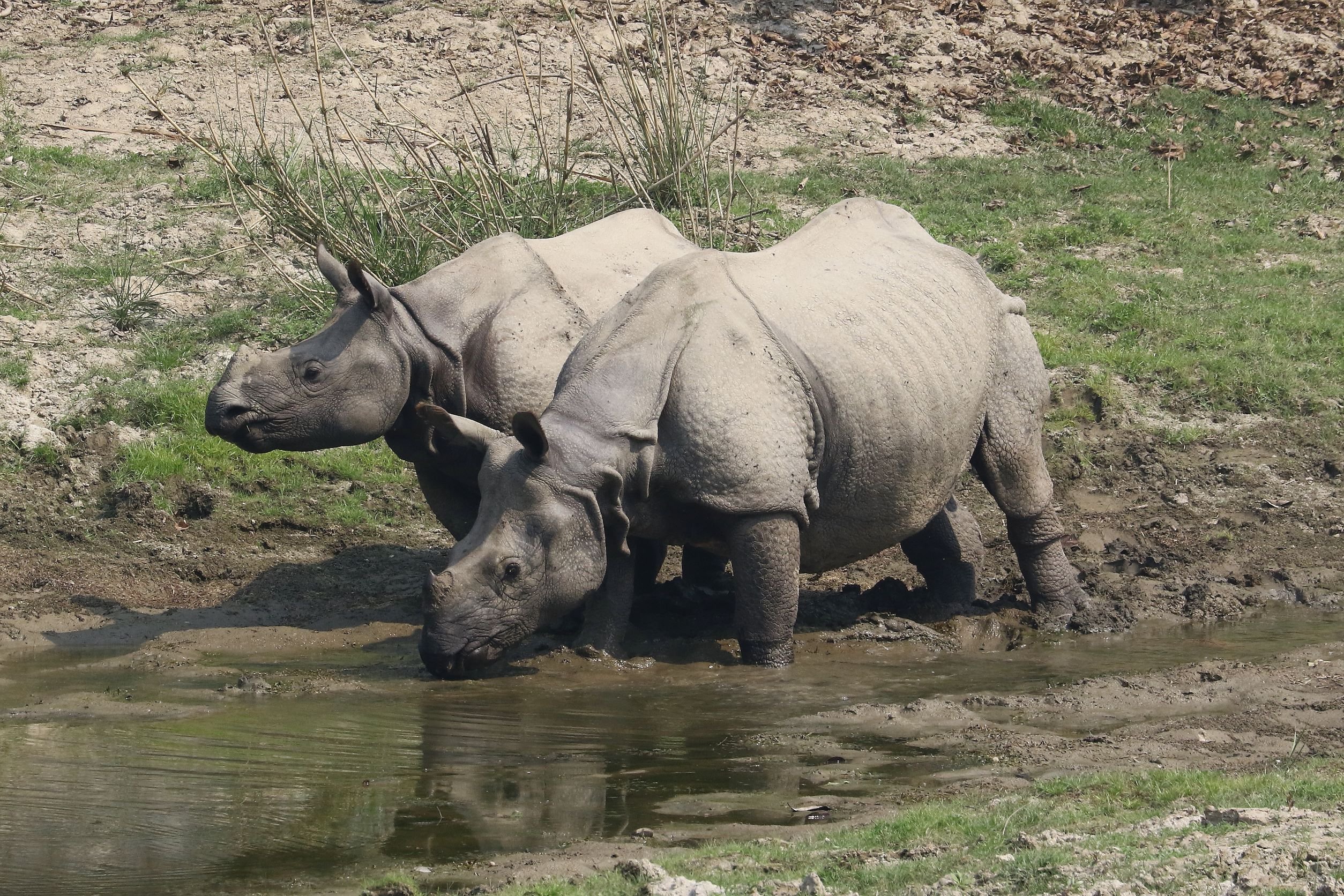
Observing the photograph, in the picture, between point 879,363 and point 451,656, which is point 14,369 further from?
point 879,363

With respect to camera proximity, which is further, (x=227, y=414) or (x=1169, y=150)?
(x=1169, y=150)

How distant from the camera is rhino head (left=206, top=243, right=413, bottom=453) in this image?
344 inches

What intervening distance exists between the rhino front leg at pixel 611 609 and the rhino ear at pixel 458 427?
91 cm

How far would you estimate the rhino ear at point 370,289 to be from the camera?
8.76m

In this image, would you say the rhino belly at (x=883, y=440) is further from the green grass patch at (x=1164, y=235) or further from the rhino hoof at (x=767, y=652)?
the green grass patch at (x=1164, y=235)

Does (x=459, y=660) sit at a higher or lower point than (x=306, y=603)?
higher

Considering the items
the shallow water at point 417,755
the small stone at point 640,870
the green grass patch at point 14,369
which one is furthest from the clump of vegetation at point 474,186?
the small stone at point 640,870

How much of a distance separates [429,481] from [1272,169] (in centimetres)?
950

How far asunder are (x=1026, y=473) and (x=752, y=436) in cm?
205

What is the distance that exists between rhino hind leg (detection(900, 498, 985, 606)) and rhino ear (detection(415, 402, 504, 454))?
2.75 meters

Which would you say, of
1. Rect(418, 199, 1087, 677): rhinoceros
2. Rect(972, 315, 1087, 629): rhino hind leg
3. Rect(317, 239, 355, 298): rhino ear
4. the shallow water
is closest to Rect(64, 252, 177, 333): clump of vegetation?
Rect(317, 239, 355, 298): rhino ear

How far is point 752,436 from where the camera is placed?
7.91 m

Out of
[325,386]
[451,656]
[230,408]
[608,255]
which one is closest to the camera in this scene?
[451,656]

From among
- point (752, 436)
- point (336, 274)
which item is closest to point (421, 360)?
point (336, 274)
